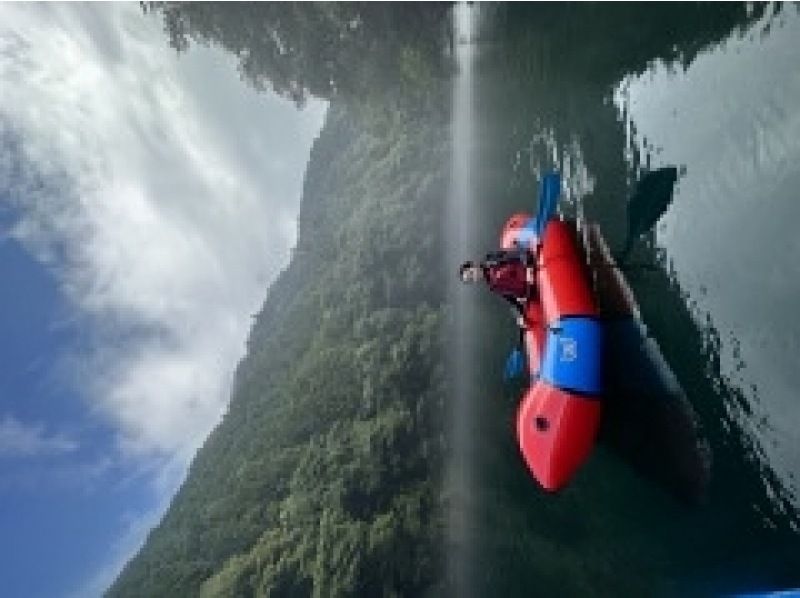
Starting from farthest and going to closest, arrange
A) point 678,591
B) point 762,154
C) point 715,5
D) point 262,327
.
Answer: point 262,327 < point 715,5 < point 762,154 < point 678,591

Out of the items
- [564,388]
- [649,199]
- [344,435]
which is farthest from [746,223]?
[344,435]

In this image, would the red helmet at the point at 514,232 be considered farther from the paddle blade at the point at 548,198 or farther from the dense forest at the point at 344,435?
the dense forest at the point at 344,435

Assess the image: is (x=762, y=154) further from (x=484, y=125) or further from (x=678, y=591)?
(x=484, y=125)

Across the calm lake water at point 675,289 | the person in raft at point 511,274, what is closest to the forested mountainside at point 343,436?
the calm lake water at point 675,289

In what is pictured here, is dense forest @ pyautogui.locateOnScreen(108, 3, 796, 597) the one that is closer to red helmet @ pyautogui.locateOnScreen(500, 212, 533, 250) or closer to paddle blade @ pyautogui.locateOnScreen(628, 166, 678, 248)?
red helmet @ pyautogui.locateOnScreen(500, 212, 533, 250)

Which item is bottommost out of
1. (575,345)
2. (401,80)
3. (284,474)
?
(575,345)

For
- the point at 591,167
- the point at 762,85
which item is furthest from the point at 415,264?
the point at 762,85

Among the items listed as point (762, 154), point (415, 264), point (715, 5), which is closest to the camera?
point (762, 154)

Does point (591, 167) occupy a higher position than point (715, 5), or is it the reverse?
point (715, 5)
